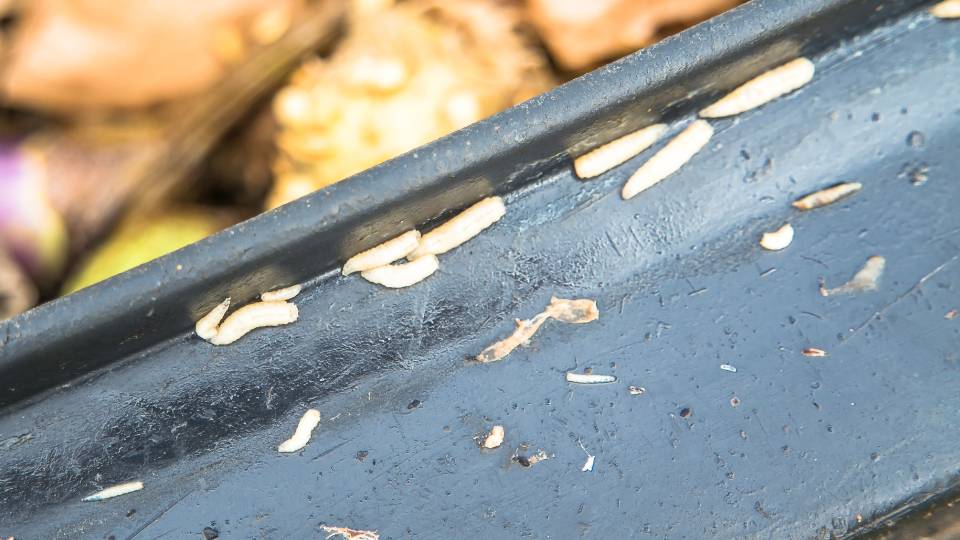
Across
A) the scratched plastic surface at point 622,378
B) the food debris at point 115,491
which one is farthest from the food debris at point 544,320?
the food debris at point 115,491

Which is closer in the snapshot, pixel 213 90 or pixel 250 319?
pixel 250 319

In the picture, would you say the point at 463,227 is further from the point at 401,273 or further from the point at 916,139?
the point at 916,139

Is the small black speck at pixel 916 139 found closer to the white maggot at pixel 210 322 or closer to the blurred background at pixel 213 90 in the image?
the blurred background at pixel 213 90

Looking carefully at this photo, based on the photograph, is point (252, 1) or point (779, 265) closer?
point (779, 265)

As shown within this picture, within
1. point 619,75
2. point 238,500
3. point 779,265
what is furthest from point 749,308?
point 238,500

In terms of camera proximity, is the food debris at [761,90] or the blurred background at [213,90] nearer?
→ the food debris at [761,90]

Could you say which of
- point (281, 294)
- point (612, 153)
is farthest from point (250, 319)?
point (612, 153)

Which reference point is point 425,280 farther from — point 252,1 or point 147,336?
point 252,1
